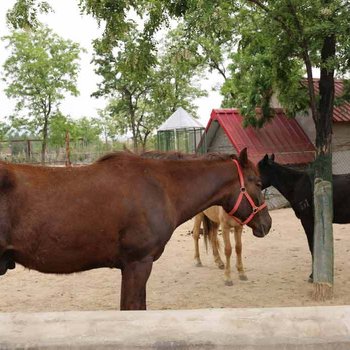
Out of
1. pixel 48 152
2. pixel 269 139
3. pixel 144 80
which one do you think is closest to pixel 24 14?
pixel 144 80

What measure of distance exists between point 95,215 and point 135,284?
2.08 feet

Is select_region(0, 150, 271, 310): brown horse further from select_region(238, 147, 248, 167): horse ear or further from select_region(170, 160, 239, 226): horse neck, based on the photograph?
select_region(238, 147, 248, 167): horse ear

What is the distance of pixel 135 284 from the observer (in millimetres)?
3635

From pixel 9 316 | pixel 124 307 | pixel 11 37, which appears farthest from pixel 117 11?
pixel 11 37

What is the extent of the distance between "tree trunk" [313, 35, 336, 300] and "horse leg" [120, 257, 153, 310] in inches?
113

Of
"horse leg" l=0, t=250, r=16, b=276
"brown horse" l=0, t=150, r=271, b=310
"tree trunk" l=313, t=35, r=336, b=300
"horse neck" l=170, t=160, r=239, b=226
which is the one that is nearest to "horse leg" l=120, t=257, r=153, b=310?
A: "brown horse" l=0, t=150, r=271, b=310

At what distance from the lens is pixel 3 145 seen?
2158 cm

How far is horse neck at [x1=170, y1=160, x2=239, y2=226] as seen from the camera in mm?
4086

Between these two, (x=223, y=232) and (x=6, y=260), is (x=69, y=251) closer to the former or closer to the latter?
(x=6, y=260)

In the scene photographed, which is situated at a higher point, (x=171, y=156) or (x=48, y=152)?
(x=48, y=152)

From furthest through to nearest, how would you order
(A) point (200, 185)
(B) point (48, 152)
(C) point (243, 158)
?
(B) point (48, 152) < (C) point (243, 158) < (A) point (200, 185)

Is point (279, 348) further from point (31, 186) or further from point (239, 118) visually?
point (239, 118)

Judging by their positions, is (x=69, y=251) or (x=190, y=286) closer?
(x=69, y=251)

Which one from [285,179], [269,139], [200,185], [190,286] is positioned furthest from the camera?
[269,139]
